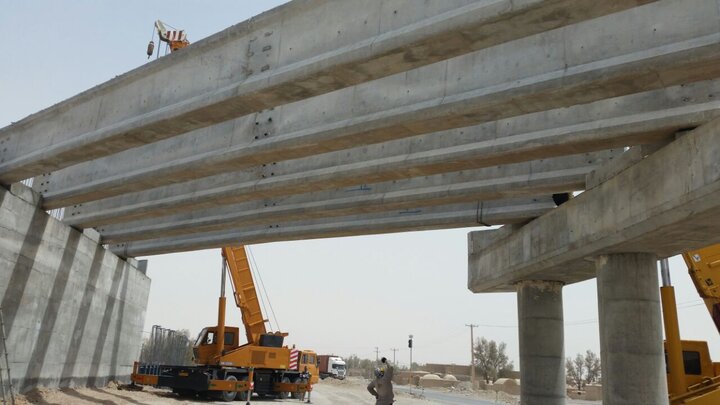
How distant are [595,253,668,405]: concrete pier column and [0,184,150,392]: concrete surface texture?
42.1 ft

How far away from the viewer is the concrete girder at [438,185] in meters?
10.7

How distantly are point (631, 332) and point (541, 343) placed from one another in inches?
141

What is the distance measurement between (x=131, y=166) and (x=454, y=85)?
7563 mm

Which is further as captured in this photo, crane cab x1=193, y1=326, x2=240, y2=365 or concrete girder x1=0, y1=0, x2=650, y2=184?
crane cab x1=193, y1=326, x2=240, y2=365

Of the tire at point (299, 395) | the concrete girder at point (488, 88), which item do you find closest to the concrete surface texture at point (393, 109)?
the concrete girder at point (488, 88)

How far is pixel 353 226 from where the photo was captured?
1470 centimetres

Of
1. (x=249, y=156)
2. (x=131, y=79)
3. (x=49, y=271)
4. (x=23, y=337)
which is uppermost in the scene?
(x=131, y=79)

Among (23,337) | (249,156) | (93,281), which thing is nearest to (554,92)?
(249,156)

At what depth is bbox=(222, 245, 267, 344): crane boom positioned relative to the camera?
2277 cm

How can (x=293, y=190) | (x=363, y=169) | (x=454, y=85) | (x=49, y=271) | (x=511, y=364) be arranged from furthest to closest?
1. (x=511, y=364)
2. (x=49, y=271)
3. (x=293, y=190)
4. (x=363, y=169)
5. (x=454, y=85)

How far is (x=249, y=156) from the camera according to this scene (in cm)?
986

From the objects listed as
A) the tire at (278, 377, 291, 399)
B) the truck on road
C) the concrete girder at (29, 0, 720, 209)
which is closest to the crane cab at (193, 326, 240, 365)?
the tire at (278, 377, 291, 399)

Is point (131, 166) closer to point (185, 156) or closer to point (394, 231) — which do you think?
point (185, 156)

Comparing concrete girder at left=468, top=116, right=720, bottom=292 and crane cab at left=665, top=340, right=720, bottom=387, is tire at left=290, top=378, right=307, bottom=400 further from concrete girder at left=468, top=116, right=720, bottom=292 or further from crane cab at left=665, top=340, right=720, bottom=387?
crane cab at left=665, top=340, right=720, bottom=387
